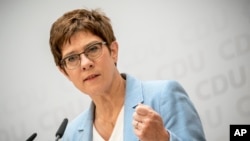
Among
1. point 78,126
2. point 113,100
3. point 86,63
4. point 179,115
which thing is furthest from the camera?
point 78,126

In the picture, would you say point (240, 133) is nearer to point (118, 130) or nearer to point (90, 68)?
point (118, 130)

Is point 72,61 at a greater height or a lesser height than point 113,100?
greater

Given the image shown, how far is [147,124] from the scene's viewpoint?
3.56 ft

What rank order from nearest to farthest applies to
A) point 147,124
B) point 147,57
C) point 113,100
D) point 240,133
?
point 147,124 → point 113,100 → point 240,133 → point 147,57

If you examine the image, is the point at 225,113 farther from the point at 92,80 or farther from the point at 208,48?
the point at 92,80

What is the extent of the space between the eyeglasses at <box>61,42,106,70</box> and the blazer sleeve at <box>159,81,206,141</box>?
32 centimetres

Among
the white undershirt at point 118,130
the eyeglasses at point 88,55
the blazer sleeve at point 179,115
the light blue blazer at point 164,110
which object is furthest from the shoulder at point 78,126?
the blazer sleeve at point 179,115

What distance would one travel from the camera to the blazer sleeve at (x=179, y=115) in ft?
4.19

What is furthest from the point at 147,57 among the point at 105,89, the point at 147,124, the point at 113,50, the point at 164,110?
the point at 147,124

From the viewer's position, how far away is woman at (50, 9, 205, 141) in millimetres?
1343

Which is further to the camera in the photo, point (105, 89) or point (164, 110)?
point (105, 89)

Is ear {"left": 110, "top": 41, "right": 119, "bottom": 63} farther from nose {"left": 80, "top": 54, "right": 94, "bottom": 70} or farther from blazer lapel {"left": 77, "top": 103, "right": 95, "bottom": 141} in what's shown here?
blazer lapel {"left": 77, "top": 103, "right": 95, "bottom": 141}

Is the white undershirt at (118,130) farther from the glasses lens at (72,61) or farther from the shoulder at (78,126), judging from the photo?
the glasses lens at (72,61)

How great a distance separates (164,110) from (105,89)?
0.28m
